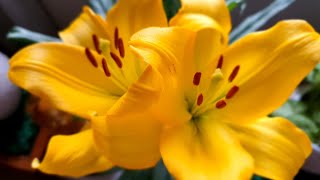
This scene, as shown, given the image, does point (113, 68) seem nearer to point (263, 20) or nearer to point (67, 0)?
point (263, 20)

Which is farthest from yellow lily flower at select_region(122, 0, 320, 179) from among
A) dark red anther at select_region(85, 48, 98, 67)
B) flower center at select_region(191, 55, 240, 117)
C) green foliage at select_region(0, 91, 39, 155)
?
green foliage at select_region(0, 91, 39, 155)

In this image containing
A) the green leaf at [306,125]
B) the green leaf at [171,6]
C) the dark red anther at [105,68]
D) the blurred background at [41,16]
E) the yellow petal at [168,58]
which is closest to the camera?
the yellow petal at [168,58]

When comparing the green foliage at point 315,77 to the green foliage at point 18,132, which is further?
the green foliage at point 18,132

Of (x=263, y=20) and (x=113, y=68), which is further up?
(x=113, y=68)

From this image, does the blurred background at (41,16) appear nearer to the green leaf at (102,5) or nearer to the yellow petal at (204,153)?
the green leaf at (102,5)

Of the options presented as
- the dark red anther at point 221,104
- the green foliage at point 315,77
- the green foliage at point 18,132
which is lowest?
the green foliage at point 315,77

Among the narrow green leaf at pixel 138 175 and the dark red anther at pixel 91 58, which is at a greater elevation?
the dark red anther at pixel 91 58

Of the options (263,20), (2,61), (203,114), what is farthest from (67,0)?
(203,114)

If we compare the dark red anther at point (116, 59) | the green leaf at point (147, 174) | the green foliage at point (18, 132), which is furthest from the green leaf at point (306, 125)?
the green foliage at point (18, 132)
